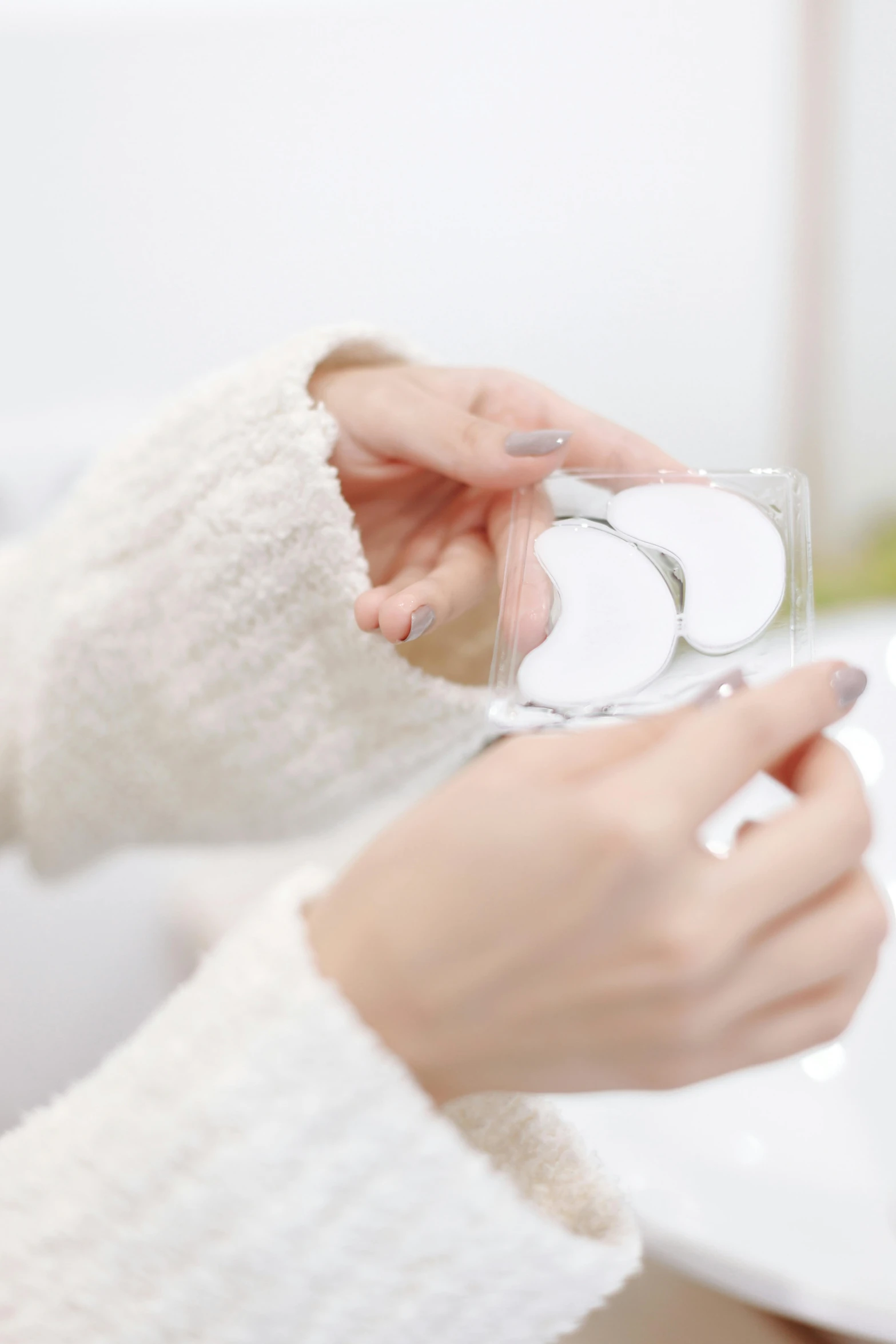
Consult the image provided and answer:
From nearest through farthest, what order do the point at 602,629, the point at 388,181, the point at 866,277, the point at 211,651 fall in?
the point at 602,629 < the point at 211,651 < the point at 388,181 < the point at 866,277

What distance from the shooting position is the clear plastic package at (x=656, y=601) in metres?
0.30

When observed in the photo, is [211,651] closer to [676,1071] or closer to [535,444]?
[535,444]

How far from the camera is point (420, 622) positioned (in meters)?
0.32

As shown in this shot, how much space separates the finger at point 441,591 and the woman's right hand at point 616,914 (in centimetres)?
11

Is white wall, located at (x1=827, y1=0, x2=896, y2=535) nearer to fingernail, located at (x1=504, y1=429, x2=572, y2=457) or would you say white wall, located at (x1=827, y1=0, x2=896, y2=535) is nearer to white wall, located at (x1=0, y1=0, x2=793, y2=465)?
white wall, located at (x1=0, y1=0, x2=793, y2=465)

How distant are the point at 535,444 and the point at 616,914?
19 cm

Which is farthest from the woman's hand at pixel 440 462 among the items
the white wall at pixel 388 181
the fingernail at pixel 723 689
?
the white wall at pixel 388 181

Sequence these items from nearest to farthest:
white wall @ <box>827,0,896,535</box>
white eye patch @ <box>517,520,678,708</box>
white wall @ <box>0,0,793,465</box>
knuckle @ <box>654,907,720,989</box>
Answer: knuckle @ <box>654,907,720,989</box> < white eye patch @ <box>517,520,678,708</box> < white wall @ <box>0,0,793,465</box> < white wall @ <box>827,0,896,535</box>

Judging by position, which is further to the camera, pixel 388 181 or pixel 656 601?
pixel 388 181

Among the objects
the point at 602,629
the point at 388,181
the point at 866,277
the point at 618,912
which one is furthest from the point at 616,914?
the point at 866,277

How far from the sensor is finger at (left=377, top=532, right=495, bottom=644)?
1.03ft

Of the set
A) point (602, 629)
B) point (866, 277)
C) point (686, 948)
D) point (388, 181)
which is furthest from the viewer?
point (866, 277)

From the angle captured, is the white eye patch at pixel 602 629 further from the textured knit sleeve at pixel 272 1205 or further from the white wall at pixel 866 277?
the white wall at pixel 866 277

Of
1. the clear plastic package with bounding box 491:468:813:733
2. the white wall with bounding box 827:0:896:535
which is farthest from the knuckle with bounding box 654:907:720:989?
the white wall with bounding box 827:0:896:535
